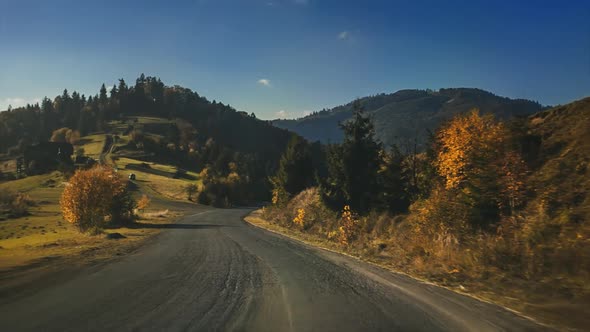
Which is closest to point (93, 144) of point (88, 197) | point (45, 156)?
point (45, 156)

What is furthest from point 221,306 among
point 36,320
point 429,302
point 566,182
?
point 566,182

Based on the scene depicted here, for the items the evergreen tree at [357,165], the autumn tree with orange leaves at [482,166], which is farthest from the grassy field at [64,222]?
the autumn tree with orange leaves at [482,166]

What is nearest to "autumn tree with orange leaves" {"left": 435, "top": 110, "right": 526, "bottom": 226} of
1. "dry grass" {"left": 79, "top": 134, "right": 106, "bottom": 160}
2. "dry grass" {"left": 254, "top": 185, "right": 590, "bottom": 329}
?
"dry grass" {"left": 254, "top": 185, "right": 590, "bottom": 329}

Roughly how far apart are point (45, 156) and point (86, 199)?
383 ft

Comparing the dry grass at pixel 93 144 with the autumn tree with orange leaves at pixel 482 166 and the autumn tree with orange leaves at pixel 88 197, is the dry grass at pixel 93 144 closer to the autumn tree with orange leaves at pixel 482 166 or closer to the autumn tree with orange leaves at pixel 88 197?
the autumn tree with orange leaves at pixel 88 197

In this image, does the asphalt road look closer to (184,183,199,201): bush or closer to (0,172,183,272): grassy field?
(0,172,183,272): grassy field

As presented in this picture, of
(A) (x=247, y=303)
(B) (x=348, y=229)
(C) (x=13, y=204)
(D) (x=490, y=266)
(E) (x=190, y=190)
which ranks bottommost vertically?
(C) (x=13, y=204)

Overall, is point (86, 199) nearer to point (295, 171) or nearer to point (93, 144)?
point (295, 171)

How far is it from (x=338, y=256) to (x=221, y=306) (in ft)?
31.2

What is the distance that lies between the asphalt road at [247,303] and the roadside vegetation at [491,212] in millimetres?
1693

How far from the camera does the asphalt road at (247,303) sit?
6961 millimetres

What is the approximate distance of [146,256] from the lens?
16828mm

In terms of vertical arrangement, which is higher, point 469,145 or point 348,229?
point 469,145

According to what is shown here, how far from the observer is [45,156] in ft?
432
